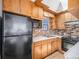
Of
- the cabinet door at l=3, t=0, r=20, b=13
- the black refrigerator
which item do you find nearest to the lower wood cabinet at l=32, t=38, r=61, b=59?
the black refrigerator

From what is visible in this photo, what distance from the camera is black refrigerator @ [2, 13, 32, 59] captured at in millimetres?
2062

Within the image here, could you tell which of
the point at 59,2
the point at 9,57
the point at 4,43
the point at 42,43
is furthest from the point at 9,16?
the point at 59,2

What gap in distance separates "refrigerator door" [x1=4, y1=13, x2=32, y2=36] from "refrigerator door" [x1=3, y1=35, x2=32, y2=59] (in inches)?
5.8

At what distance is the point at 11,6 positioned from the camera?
7.19 feet

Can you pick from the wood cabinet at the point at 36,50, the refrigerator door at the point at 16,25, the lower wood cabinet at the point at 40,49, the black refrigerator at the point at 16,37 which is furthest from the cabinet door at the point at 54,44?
the refrigerator door at the point at 16,25

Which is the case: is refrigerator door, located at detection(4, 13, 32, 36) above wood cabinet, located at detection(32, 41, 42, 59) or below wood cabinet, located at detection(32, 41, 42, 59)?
above

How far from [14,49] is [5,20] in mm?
743

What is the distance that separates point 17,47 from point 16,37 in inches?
10.4

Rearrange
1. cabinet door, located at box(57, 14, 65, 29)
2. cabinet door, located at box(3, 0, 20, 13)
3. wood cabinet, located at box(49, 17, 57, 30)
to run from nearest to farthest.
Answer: cabinet door, located at box(3, 0, 20, 13)
cabinet door, located at box(57, 14, 65, 29)
wood cabinet, located at box(49, 17, 57, 30)

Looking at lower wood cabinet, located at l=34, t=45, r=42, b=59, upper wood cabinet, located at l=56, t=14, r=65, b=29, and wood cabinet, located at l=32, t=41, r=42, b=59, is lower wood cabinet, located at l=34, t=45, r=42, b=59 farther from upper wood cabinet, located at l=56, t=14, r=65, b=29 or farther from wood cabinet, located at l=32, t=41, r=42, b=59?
upper wood cabinet, located at l=56, t=14, r=65, b=29

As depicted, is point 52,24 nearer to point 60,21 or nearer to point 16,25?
point 60,21

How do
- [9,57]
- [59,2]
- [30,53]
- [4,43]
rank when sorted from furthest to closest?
[59,2] < [30,53] < [9,57] < [4,43]

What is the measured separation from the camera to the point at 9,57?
7.07 feet

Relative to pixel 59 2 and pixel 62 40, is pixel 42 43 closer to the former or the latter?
pixel 62 40
